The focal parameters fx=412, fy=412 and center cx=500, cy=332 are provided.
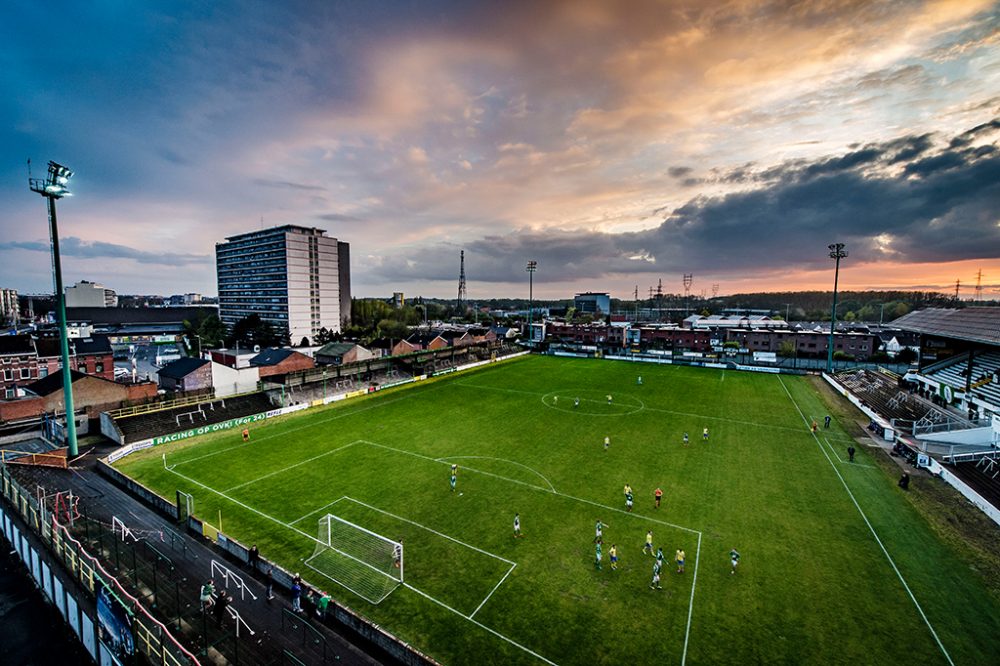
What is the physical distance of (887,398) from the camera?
41875mm

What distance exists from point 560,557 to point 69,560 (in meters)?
17.9

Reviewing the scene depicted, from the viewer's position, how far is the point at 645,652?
13.3 meters

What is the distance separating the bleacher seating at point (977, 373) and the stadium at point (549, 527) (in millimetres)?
331

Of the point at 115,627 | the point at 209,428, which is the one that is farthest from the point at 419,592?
the point at 209,428

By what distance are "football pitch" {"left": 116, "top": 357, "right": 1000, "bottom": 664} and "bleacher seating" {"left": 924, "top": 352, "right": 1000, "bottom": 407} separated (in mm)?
10108

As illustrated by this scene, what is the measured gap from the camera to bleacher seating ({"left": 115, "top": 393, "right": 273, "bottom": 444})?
1321 inches

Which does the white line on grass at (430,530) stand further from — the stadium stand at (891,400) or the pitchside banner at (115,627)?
the stadium stand at (891,400)

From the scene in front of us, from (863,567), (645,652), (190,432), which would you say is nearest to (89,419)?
(190,432)

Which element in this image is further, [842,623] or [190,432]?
[190,432]

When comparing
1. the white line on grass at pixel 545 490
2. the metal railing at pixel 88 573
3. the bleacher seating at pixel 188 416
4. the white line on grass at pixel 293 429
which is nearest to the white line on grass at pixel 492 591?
the white line on grass at pixel 545 490

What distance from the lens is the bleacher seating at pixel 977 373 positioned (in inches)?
1316

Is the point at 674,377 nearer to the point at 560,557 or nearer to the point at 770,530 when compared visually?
the point at 770,530

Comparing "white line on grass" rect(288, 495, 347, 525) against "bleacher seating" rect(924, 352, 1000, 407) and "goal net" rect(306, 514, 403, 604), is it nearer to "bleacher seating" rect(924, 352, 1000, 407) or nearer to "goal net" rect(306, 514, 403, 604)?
"goal net" rect(306, 514, 403, 604)

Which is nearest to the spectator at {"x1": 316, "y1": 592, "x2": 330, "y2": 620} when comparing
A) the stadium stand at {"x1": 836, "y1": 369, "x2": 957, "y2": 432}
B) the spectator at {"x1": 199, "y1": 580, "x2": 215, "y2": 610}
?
the spectator at {"x1": 199, "y1": 580, "x2": 215, "y2": 610}
